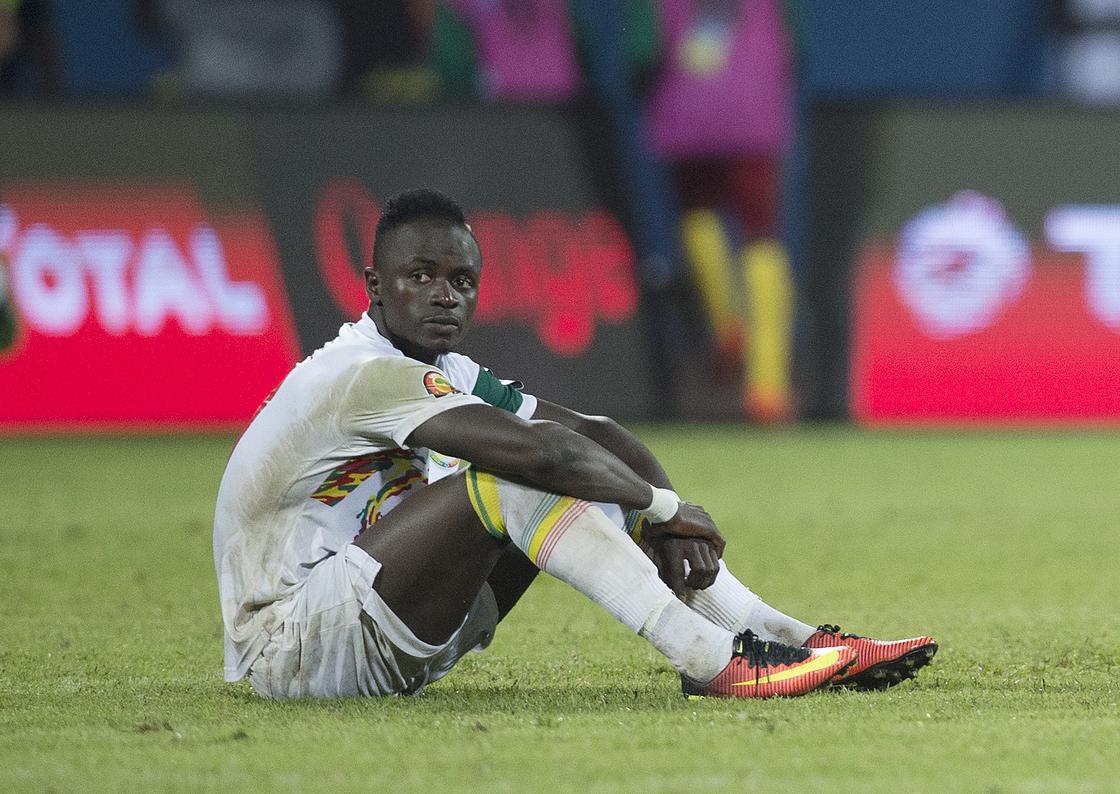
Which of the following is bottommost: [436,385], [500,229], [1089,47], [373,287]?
[500,229]

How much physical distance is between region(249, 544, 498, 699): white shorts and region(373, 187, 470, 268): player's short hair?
758mm

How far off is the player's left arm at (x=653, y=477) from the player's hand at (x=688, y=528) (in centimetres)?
1

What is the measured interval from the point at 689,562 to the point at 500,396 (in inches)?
26.8

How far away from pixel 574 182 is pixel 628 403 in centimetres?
176

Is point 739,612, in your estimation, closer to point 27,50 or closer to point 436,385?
point 436,385

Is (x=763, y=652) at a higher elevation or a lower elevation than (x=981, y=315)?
higher

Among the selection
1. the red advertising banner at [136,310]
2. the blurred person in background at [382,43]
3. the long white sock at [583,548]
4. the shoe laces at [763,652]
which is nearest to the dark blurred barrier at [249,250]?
the red advertising banner at [136,310]

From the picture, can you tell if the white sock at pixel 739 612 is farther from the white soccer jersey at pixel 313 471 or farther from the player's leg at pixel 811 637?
the white soccer jersey at pixel 313 471

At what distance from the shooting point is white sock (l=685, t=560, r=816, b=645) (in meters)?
4.32

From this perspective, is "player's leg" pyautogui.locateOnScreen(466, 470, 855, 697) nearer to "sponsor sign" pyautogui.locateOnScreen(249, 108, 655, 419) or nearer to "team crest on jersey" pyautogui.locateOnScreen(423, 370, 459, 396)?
"team crest on jersey" pyautogui.locateOnScreen(423, 370, 459, 396)

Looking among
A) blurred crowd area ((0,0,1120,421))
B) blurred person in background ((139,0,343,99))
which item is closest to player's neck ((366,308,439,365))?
blurred crowd area ((0,0,1120,421))

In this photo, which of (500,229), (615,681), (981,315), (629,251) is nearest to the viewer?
(615,681)

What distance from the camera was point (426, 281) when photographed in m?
4.22

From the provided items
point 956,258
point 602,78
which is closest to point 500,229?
point 602,78
